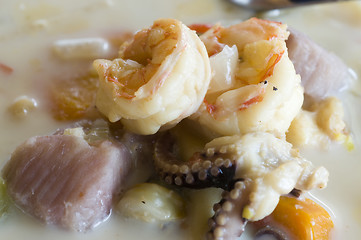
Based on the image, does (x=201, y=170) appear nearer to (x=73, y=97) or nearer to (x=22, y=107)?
(x=73, y=97)

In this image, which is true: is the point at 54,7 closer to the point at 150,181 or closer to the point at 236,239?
the point at 150,181

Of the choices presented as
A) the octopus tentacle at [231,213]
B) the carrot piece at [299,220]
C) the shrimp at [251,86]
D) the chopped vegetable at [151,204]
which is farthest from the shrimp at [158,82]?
the carrot piece at [299,220]

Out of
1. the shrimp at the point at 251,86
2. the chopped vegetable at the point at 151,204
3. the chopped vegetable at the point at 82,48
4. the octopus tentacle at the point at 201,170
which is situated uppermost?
the shrimp at the point at 251,86

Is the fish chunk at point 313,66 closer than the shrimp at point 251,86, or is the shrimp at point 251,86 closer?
the shrimp at point 251,86

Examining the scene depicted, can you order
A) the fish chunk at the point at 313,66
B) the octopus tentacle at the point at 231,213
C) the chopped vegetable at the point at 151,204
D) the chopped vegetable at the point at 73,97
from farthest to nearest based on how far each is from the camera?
1. the fish chunk at the point at 313,66
2. the chopped vegetable at the point at 73,97
3. the chopped vegetable at the point at 151,204
4. the octopus tentacle at the point at 231,213

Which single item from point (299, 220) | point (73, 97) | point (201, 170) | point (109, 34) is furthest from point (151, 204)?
point (109, 34)

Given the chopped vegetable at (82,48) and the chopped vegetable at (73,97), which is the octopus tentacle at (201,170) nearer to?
the chopped vegetable at (73,97)
